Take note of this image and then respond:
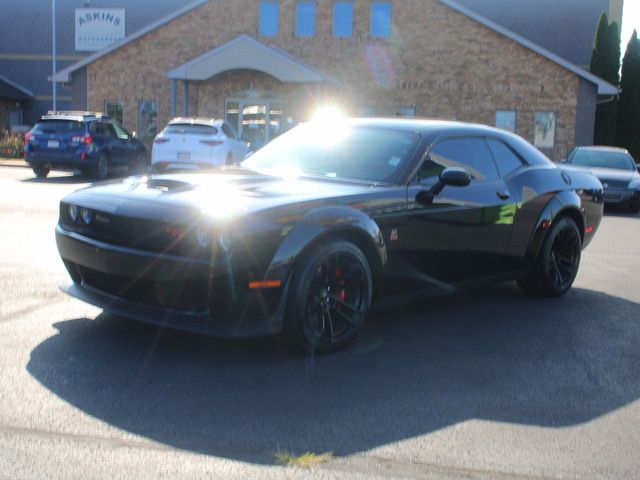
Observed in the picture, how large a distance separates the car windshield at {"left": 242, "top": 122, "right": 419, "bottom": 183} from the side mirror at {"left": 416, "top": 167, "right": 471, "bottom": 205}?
24cm

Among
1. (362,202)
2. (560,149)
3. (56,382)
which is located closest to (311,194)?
(362,202)

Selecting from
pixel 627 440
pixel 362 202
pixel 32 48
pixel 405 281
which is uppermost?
pixel 32 48

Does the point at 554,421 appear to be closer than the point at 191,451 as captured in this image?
No

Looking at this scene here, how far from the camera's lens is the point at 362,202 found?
533 centimetres

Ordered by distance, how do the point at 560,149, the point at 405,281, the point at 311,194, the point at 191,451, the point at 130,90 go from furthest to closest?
1. the point at 130,90
2. the point at 560,149
3. the point at 405,281
4. the point at 311,194
5. the point at 191,451

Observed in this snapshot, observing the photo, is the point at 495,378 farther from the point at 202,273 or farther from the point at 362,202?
the point at 202,273

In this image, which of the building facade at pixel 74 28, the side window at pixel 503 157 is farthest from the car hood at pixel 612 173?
the building facade at pixel 74 28

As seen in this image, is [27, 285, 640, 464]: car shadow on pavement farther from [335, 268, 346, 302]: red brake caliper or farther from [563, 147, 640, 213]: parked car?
[563, 147, 640, 213]: parked car

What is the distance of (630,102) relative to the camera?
118ft

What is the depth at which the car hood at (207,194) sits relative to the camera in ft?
15.8

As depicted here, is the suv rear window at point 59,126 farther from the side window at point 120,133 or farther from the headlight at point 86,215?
the headlight at point 86,215

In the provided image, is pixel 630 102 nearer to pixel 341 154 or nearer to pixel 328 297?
pixel 341 154

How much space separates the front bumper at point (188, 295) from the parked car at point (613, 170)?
1227 cm

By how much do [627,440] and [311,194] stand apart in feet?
7.50
